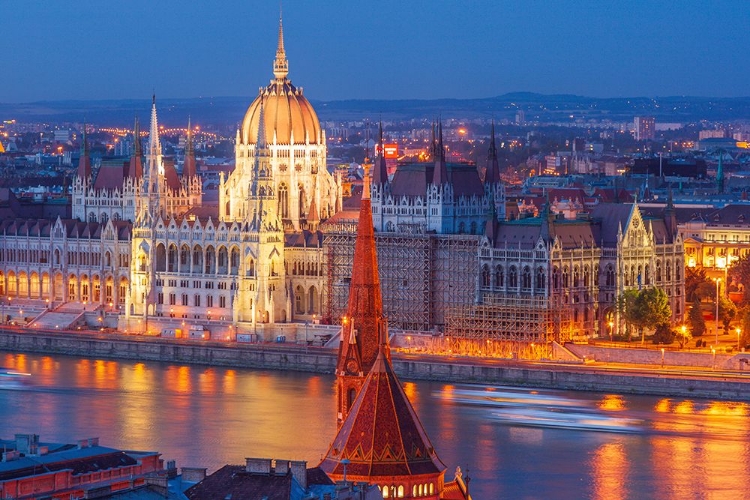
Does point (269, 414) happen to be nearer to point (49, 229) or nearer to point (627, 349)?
→ point (627, 349)

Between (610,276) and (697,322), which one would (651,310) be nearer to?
(697,322)

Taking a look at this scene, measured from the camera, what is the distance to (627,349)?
87.4 m

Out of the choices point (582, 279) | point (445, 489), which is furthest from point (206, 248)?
point (445, 489)

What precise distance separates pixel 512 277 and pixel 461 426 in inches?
731

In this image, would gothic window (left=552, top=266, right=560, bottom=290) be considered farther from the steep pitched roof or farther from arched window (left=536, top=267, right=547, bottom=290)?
the steep pitched roof

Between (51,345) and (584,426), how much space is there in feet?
94.1

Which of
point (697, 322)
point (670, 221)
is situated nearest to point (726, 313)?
point (697, 322)

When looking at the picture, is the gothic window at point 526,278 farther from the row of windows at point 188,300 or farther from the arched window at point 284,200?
the arched window at point 284,200

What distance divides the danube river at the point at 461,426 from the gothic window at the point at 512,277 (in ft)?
24.9

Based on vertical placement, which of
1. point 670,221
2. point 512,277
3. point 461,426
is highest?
point 670,221

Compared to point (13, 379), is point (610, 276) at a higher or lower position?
higher

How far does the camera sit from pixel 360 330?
53062 millimetres

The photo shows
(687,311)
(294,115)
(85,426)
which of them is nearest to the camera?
(85,426)

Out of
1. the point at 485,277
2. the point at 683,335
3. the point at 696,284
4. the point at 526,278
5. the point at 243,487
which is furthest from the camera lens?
the point at 696,284
